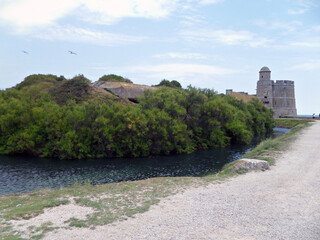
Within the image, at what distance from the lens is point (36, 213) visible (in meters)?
10.8

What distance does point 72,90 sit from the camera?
54750 millimetres

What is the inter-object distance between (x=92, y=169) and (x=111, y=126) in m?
8.55

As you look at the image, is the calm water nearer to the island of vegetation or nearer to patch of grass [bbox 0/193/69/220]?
the island of vegetation

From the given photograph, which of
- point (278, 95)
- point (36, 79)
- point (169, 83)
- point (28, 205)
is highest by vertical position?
point (169, 83)

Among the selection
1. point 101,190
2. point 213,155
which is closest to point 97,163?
point 213,155

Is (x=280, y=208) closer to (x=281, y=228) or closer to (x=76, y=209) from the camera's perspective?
(x=281, y=228)

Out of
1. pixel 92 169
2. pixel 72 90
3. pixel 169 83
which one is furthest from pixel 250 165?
pixel 169 83

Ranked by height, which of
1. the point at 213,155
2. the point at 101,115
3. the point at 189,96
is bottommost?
the point at 213,155

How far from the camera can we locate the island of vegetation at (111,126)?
35781mm

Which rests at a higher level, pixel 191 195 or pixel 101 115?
pixel 101 115

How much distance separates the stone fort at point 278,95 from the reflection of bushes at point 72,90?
56.6 meters

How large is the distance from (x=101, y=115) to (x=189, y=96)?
16.2 metres

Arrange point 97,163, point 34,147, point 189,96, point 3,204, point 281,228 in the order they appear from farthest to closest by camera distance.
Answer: point 189,96
point 34,147
point 97,163
point 3,204
point 281,228

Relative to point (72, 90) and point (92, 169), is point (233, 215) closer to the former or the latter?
point (92, 169)
